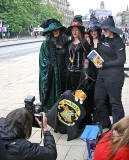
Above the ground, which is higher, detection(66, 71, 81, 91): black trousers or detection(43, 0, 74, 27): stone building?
Result: detection(43, 0, 74, 27): stone building

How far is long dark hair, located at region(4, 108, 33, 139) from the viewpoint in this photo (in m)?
2.07

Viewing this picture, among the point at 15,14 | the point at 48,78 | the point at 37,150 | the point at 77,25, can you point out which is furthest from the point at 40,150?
the point at 15,14

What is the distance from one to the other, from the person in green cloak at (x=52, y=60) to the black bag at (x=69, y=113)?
46 centimetres

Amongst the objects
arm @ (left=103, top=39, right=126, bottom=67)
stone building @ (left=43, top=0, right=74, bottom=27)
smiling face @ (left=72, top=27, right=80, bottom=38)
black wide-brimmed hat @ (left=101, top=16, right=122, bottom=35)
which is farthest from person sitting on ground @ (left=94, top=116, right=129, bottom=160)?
stone building @ (left=43, top=0, right=74, bottom=27)

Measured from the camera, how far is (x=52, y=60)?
4473 mm

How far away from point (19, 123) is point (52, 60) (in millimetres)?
2488

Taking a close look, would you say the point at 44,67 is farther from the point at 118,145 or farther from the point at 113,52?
the point at 118,145

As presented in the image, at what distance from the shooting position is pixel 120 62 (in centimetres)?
384

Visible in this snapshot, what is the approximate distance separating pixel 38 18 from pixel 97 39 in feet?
221

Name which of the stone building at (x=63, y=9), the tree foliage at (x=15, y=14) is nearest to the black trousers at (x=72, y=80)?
the tree foliage at (x=15, y=14)

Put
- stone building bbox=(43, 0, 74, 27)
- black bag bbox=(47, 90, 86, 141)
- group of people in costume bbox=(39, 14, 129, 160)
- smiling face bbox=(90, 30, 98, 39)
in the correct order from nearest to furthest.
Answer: group of people in costume bbox=(39, 14, 129, 160)
black bag bbox=(47, 90, 86, 141)
smiling face bbox=(90, 30, 98, 39)
stone building bbox=(43, 0, 74, 27)

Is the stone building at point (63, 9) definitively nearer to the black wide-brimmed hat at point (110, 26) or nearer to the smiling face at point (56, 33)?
the smiling face at point (56, 33)

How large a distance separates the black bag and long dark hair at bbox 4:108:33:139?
198 centimetres

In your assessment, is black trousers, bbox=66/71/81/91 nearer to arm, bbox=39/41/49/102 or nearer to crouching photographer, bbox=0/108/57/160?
arm, bbox=39/41/49/102
